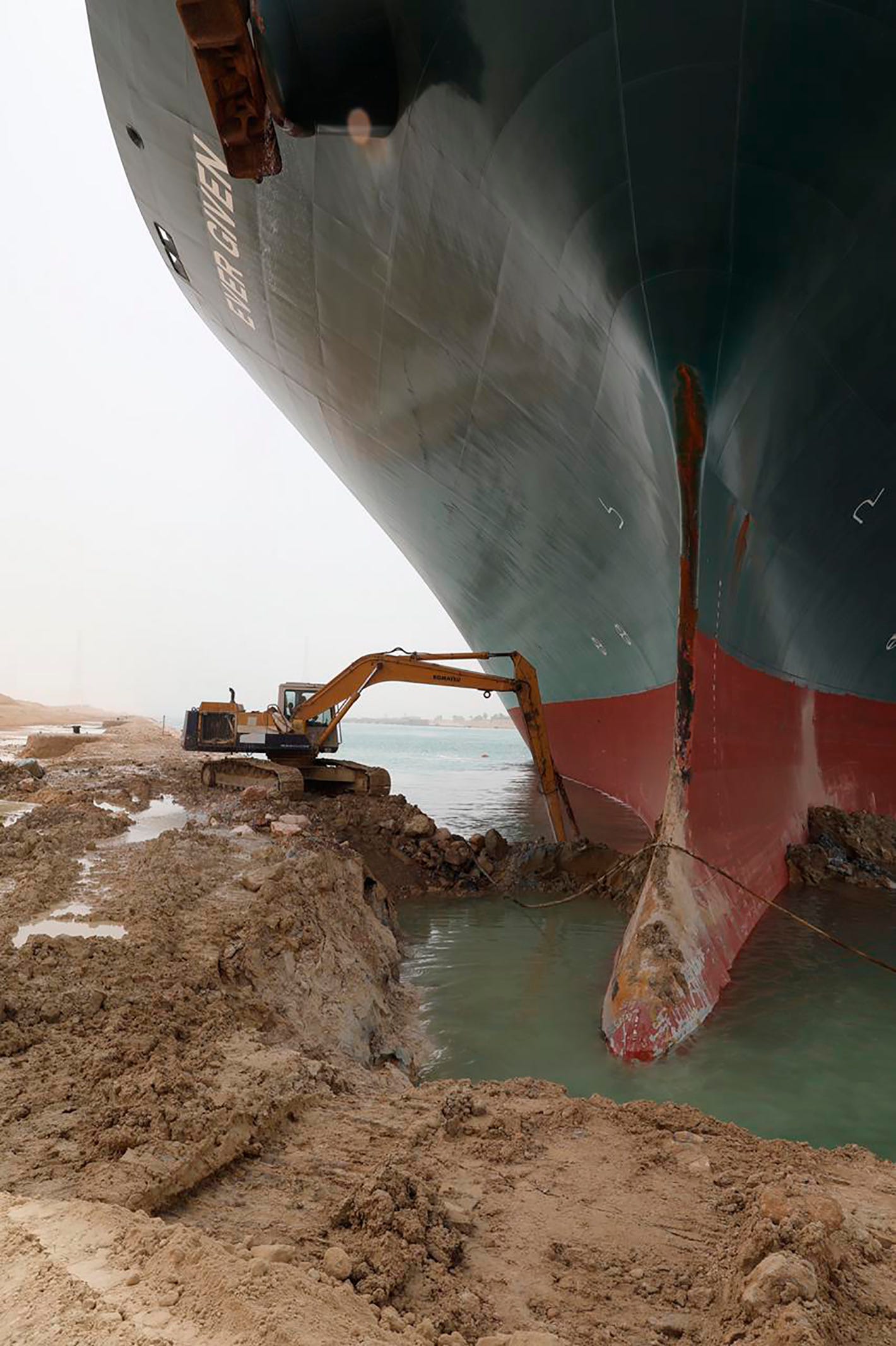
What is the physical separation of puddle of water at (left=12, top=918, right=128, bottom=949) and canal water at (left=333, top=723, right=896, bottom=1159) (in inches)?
76.8

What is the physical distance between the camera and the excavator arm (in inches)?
328

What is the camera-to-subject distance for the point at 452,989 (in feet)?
17.3

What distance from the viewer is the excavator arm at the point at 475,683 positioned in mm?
8344

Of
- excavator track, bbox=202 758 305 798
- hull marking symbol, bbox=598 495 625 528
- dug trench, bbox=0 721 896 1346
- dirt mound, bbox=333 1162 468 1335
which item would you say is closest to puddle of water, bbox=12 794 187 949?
dug trench, bbox=0 721 896 1346

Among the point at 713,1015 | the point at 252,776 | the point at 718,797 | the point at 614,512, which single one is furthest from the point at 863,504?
the point at 252,776

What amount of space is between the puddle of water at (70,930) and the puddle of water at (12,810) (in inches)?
125

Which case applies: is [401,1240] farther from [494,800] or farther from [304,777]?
[494,800]

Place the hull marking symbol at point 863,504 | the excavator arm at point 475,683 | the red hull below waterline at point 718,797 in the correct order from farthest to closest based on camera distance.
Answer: the excavator arm at point 475,683
the hull marking symbol at point 863,504
the red hull below waterline at point 718,797

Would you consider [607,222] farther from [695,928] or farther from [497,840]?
[497,840]

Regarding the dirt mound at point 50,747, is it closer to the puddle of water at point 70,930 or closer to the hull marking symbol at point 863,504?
the puddle of water at point 70,930

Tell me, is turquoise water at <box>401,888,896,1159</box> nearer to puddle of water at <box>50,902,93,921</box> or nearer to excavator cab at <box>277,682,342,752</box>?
puddle of water at <box>50,902,93,921</box>

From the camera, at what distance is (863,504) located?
19.8ft

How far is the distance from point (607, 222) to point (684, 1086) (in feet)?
15.3

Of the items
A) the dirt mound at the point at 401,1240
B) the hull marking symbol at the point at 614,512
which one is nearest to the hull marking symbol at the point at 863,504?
the hull marking symbol at the point at 614,512
